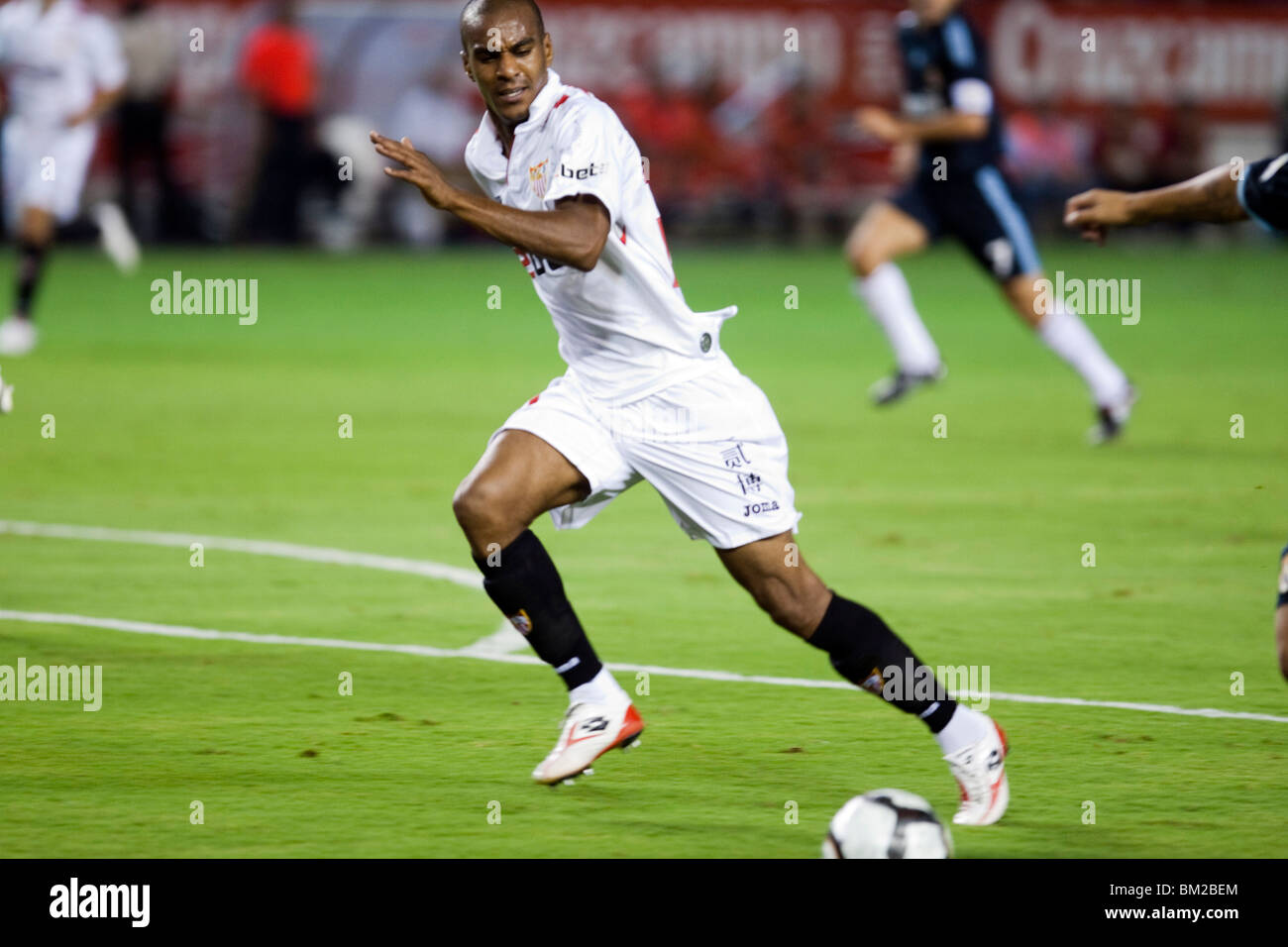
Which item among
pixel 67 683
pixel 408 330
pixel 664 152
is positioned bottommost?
pixel 67 683

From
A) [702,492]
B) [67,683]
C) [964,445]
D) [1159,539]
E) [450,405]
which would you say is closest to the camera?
[702,492]

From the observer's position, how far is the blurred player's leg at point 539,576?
220 inches

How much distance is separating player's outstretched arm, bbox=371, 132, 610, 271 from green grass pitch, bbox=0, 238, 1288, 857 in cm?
149

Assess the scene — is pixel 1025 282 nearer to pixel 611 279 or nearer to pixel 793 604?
pixel 611 279

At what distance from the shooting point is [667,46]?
29.8m

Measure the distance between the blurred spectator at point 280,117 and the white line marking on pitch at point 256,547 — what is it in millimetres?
16694

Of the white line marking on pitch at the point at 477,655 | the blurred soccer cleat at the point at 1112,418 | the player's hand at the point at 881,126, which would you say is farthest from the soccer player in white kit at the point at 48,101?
the white line marking on pitch at the point at 477,655

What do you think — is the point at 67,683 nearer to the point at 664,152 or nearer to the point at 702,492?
the point at 702,492

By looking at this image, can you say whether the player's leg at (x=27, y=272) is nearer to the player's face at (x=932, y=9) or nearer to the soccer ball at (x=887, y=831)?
the player's face at (x=932, y=9)

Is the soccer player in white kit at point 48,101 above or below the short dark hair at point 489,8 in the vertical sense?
above

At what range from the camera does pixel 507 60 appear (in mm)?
5480

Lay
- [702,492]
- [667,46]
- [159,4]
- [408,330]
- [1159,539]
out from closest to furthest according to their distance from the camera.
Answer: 1. [702,492]
2. [1159,539]
3. [408,330]
4. [159,4]
5. [667,46]
